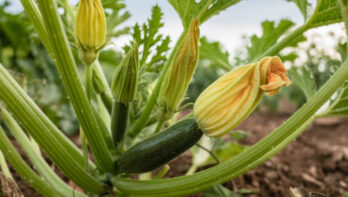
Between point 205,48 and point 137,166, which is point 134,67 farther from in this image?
point 205,48

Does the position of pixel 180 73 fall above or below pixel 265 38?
above

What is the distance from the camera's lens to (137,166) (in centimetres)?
129

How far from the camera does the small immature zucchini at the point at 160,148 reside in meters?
1.21

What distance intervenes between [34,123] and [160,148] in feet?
1.40

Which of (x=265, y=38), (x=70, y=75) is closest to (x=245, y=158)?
(x=70, y=75)

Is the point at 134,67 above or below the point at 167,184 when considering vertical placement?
above

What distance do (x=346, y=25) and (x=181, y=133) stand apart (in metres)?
0.60

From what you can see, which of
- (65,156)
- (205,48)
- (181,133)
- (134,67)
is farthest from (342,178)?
(65,156)

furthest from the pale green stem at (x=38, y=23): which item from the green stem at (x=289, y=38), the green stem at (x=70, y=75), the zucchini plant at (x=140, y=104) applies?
the green stem at (x=289, y=38)

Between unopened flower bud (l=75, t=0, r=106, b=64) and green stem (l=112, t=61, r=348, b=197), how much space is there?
48 cm

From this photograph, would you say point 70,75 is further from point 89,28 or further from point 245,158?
point 245,158

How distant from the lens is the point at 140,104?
156cm

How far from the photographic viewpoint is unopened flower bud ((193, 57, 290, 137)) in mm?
1030

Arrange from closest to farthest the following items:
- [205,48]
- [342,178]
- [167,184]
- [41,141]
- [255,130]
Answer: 1. [41,141]
2. [167,184]
3. [205,48]
4. [342,178]
5. [255,130]
